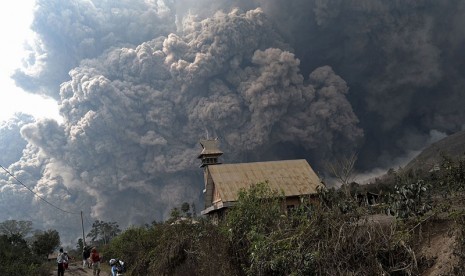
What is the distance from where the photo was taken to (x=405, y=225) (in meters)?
8.34

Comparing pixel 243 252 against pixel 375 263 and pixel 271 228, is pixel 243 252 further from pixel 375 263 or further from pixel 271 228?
pixel 375 263

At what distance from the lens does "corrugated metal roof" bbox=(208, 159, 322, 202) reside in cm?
2878

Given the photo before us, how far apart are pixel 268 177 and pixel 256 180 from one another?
0.92 meters

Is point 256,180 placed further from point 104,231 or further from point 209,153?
point 104,231

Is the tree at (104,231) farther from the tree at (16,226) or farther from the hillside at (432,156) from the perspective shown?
the hillside at (432,156)

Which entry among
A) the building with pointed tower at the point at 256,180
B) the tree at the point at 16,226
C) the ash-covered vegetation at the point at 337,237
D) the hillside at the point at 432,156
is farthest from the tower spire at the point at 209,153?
the tree at the point at 16,226

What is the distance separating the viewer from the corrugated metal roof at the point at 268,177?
94.4 feet

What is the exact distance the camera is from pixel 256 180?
3012 cm

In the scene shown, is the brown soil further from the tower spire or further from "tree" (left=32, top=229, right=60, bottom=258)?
"tree" (left=32, top=229, right=60, bottom=258)

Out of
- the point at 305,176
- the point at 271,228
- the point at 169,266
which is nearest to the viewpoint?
the point at 271,228

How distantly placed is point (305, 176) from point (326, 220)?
22.0m

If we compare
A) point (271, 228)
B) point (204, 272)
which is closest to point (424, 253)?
point (271, 228)

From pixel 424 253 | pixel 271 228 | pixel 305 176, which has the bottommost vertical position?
pixel 424 253

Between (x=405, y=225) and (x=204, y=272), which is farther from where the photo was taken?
(x=204, y=272)
